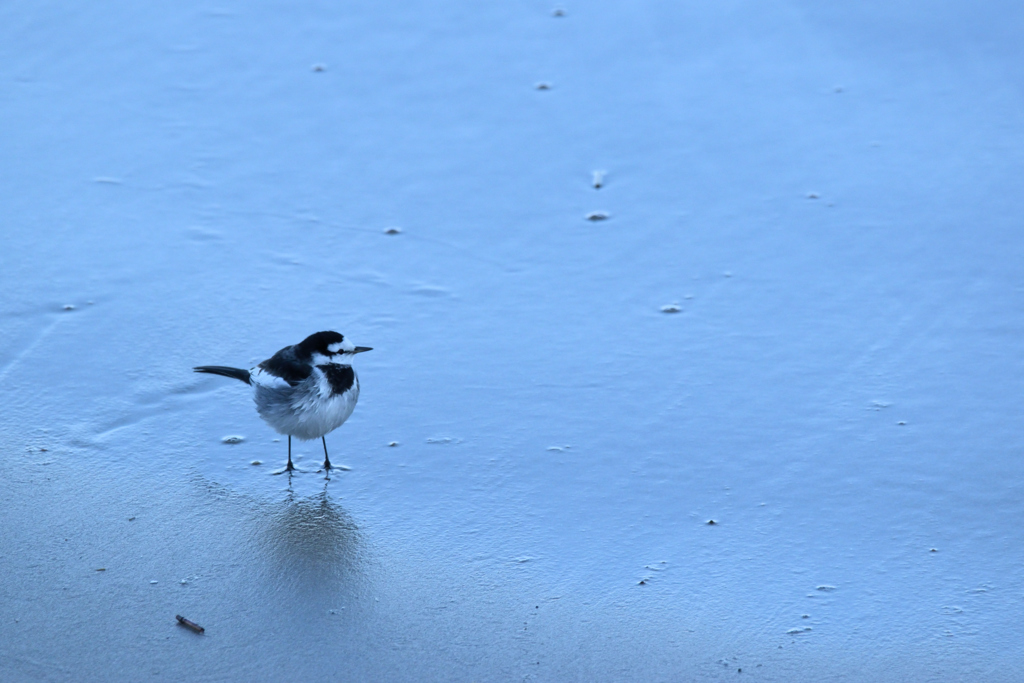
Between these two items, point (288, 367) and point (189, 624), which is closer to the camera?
point (189, 624)

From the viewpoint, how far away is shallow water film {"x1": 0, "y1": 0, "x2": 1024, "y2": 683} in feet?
13.9

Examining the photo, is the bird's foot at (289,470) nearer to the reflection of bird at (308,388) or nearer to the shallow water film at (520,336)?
the reflection of bird at (308,388)

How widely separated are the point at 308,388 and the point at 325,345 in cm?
28

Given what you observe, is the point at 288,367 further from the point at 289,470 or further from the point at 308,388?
the point at 289,470

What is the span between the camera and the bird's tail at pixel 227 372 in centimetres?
566

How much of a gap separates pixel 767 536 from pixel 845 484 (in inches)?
22.0

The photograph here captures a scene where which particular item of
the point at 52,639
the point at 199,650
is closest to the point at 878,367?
the point at 199,650

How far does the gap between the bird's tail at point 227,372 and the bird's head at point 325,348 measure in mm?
365

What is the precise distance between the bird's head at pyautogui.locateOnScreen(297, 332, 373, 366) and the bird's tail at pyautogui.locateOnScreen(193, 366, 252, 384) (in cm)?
37

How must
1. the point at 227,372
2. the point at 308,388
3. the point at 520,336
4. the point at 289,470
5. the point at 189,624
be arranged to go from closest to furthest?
the point at 189,624, the point at 308,388, the point at 289,470, the point at 227,372, the point at 520,336

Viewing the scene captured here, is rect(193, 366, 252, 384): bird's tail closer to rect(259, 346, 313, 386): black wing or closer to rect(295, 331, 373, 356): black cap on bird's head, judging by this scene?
rect(259, 346, 313, 386): black wing

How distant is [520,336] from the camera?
6.38m

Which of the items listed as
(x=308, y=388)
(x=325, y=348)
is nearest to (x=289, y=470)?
(x=308, y=388)

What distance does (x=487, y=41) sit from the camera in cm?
1009
